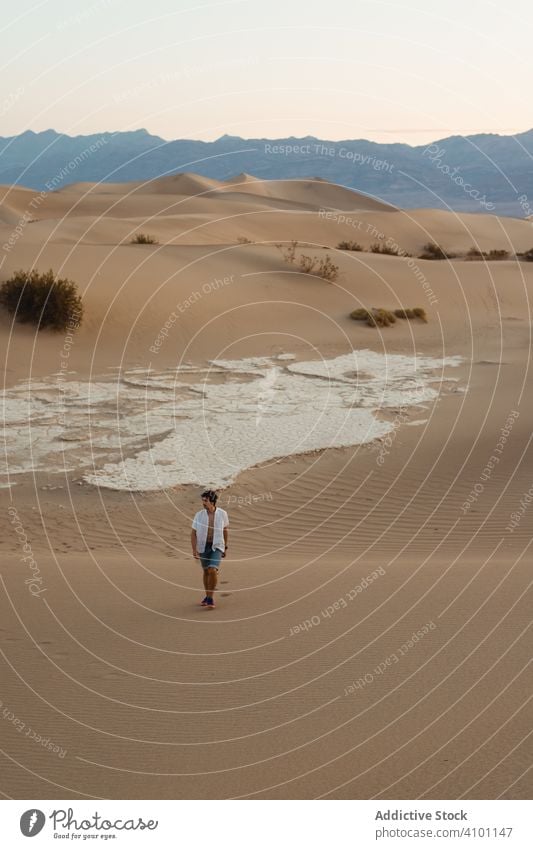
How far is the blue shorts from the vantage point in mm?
8750

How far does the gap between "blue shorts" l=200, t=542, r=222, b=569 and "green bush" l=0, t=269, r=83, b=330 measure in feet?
50.0

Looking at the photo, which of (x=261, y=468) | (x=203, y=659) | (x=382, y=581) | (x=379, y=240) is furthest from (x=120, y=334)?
(x=379, y=240)

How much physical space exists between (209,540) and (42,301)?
15837 mm

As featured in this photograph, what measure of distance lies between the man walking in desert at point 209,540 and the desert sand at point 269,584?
0.88ft

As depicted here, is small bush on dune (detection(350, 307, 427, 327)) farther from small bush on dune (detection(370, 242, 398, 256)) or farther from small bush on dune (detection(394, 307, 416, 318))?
small bush on dune (detection(370, 242, 398, 256))

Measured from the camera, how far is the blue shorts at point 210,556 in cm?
875

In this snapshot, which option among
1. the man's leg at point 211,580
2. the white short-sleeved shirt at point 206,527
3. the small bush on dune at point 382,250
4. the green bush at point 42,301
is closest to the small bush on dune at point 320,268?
the green bush at point 42,301

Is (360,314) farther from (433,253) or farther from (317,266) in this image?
(433,253)

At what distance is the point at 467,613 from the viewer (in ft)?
26.7

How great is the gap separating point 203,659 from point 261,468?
6.77m

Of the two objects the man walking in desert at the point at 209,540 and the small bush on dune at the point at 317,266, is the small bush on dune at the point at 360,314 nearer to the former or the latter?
the small bush on dune at the point at 317,266

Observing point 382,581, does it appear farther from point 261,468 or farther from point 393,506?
point 261,468

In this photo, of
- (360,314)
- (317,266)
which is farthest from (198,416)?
(317,266)
